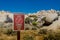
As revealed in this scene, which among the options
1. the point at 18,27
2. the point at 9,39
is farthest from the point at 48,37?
the point at 18,27

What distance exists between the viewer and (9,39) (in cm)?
2288

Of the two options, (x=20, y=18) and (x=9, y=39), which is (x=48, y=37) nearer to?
(x=9, y=39)

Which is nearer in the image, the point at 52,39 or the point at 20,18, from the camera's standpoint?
the point at 20,18

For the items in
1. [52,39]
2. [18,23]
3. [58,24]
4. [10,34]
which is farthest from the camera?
[58,24]

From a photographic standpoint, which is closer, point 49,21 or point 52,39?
→ point 52,39

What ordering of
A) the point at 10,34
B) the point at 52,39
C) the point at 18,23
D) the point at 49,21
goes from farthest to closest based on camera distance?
the point at 49,21, the point at 10,34, the point at 52,39, the point at 18,23

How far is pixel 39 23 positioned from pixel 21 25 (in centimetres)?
2776

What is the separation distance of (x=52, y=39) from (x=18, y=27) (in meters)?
8.23

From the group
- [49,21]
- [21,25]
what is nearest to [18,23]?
[21,25]

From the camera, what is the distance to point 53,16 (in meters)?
41.1

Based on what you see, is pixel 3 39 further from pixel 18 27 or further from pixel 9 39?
pixel 18 27

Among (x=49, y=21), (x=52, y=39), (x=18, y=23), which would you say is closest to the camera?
(x=18, y=23)

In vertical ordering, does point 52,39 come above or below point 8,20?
below

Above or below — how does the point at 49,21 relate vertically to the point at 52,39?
above
